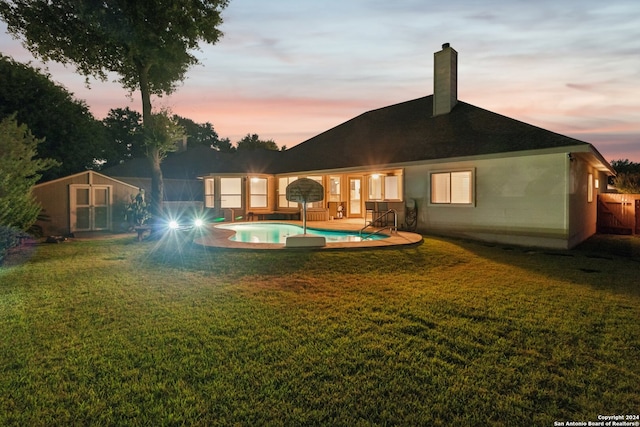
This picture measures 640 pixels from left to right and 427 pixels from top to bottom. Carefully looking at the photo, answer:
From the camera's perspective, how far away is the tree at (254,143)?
43781mm

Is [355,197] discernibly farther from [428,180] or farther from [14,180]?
[14,180]

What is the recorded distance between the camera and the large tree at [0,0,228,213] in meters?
14.7

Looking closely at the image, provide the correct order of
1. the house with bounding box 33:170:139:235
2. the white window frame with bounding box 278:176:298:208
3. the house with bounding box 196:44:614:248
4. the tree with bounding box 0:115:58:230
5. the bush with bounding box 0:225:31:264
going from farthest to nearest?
1. the white window frame with bounding box 278:176:298:208
2. the house with bounding box 33:170:139:235
3. the house with bounding box 196:44:614:248
4. the tree with bounding box 0:115:58:230
5. the bush with bounding box 0:225:31:264

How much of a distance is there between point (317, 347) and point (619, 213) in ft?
57.9

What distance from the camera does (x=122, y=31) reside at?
14.8 m

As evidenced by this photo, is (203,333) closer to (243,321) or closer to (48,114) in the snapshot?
(243,321)

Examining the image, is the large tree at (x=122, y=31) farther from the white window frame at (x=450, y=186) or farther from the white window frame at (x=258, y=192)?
the white window frame at (x=450, y=186)

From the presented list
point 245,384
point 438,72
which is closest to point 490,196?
point 438,72

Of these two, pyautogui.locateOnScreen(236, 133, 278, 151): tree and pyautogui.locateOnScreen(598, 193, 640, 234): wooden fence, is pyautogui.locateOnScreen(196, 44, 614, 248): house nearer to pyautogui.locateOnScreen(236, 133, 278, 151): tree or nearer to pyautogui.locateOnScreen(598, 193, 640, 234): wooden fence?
pyautogui.locateOnScreen(598, 193, 640, 234): wooden fence

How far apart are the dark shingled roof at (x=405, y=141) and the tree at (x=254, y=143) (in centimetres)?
1900

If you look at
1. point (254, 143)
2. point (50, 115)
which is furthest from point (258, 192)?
point (254, 143)

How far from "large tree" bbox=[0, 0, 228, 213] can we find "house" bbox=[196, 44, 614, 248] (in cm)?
615

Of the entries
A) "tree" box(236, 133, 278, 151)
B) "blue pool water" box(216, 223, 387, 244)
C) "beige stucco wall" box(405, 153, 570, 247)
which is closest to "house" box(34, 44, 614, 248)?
"beige stucco wall" box(405, 153, 570, 247)

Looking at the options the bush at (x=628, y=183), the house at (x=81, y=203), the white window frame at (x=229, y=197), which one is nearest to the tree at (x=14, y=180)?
the house at (x=81, y=203)
